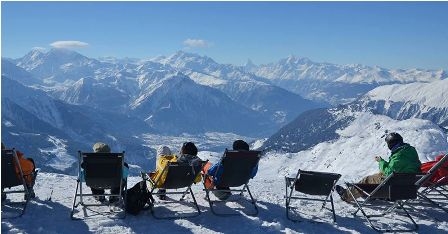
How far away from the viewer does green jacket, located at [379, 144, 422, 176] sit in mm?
11594

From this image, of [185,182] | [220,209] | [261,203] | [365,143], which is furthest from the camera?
[365,143]

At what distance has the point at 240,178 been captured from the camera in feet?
38.3

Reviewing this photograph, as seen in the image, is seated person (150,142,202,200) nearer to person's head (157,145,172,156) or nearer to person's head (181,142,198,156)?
person's head (181,142,198,156)

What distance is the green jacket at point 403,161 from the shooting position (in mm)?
11594

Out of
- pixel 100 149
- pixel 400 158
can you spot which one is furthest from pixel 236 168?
pixel 400 158

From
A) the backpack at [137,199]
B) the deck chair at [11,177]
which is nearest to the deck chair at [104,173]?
the backpack at [137,199]

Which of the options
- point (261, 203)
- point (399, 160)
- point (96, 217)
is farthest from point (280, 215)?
point (96, 217)

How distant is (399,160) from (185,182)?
5015 mm

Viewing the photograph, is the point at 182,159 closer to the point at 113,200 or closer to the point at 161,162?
the point at 161,162

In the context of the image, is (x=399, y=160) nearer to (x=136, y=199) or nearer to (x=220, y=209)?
(x=220, y=209)

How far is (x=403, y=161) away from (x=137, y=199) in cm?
617

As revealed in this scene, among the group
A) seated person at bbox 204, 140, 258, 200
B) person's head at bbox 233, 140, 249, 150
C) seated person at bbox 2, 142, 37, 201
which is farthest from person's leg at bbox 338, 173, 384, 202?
seated person at bbox 2, 142, 37, 201

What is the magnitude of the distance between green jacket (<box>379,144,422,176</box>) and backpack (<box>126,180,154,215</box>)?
5650mm

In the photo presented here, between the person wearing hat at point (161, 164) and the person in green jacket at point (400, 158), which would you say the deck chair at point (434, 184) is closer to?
the person in green jacket at point (400, 158)
